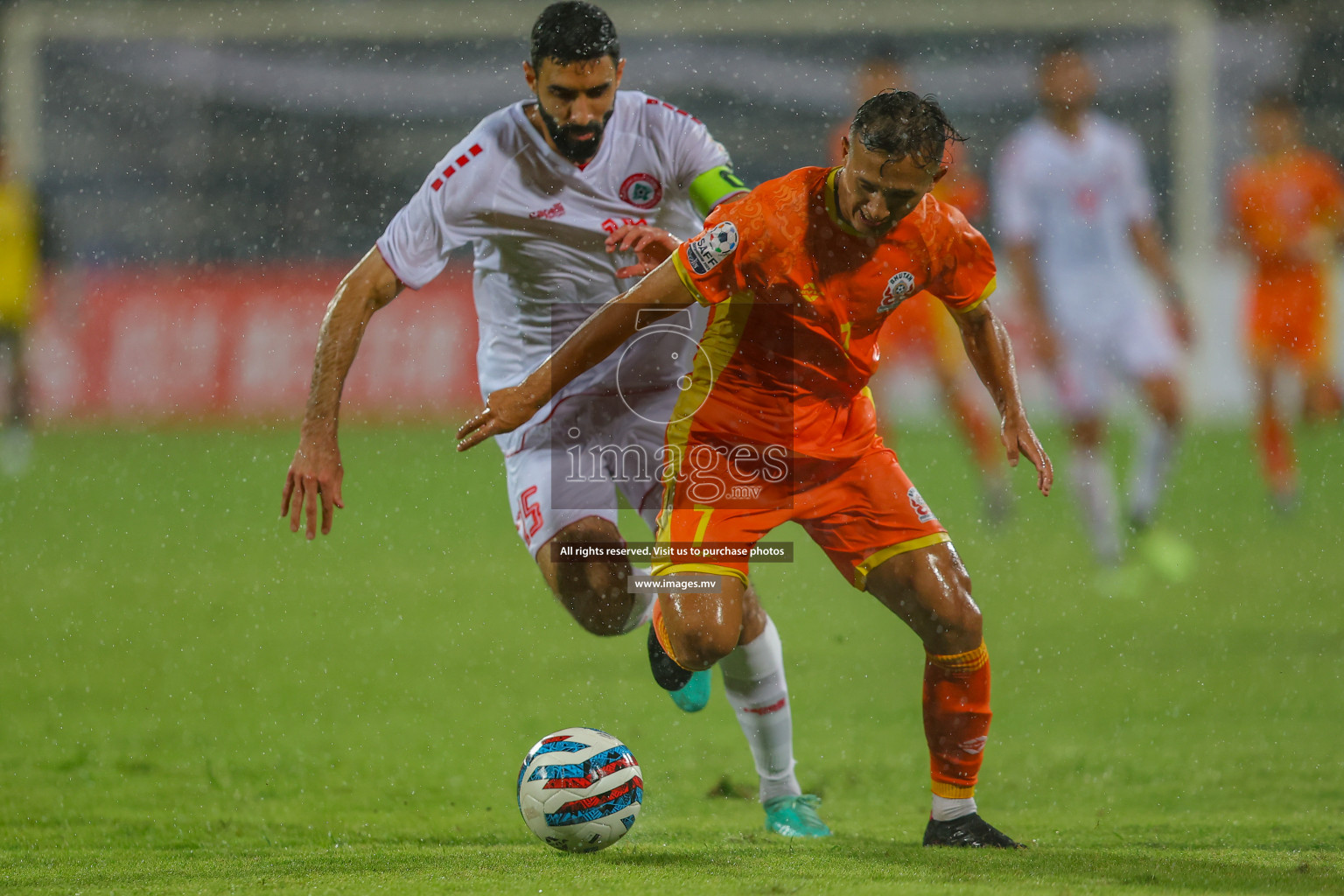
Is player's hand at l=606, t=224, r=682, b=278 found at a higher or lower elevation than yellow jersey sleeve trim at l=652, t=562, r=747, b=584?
higher

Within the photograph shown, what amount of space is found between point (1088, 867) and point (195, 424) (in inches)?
457

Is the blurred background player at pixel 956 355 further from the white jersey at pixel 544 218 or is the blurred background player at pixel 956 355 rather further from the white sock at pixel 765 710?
the white sock at pixel 765 710

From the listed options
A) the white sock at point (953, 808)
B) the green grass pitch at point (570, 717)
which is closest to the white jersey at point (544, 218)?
the green grass pitch at point (570, 717)

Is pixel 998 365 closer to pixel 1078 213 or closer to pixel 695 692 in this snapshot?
pixel 695 692

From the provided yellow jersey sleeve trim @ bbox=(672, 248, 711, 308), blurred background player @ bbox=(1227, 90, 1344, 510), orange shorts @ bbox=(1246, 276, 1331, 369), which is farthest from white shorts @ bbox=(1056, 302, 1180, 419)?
yellow jersey sleeve trim @ bbox=(672, 248, 711, 308)

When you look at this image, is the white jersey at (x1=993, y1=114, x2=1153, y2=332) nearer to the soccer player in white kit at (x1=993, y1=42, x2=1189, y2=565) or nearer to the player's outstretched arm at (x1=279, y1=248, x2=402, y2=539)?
the soccer player in white kit at (x1=993, y1=42, x2=1189, y2=565)

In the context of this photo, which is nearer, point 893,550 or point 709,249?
point 709,249

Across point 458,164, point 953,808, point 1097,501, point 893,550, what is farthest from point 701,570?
point 1097,501

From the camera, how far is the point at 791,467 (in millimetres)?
3727

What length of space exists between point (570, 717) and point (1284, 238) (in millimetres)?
7633

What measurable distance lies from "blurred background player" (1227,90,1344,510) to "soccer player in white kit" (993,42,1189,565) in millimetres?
2568

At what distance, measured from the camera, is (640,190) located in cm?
423

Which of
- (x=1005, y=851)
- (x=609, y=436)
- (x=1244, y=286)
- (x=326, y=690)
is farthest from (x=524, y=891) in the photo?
(x=1244, y=286)

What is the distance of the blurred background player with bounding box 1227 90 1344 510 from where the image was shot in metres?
10.4
